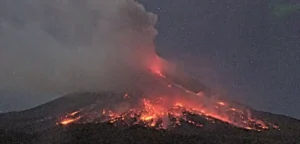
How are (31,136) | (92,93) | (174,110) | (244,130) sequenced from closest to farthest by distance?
(31,136), (244,130), (174,110), (92,93)

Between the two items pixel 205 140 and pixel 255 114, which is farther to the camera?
pixel 255 114

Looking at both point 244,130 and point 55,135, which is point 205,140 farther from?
point 55,135

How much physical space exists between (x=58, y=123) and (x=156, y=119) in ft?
72.3

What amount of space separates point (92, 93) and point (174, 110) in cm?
4381

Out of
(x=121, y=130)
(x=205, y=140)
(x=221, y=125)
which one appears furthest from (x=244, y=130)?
(x=121, y=130)

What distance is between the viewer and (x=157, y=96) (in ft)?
421

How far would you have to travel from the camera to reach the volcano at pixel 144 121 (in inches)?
3268

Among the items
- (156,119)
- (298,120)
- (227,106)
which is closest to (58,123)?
(156,119)

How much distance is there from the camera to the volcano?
83.0m

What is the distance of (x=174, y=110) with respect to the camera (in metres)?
113

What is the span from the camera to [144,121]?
99.0 meters

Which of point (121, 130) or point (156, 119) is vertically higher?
point (156, 119)

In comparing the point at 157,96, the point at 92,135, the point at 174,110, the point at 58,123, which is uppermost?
the point at 157,96

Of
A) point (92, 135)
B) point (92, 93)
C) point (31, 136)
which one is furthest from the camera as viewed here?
point (92, 93)
